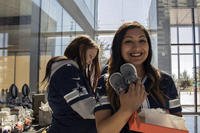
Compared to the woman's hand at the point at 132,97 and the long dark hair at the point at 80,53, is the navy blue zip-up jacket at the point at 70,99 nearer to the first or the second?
the long dark hair at the point at 80,53

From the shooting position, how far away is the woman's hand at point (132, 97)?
1.05 meters

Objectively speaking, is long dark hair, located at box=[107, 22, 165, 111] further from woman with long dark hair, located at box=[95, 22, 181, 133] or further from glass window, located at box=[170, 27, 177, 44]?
glass window, located at box=[170, 27, 177, 44]

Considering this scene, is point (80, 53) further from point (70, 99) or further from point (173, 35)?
point (173, 35)

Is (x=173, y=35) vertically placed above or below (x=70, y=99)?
above

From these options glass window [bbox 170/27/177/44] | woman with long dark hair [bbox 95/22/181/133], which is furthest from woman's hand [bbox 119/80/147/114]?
glass window [bbox 170/27/177/44]

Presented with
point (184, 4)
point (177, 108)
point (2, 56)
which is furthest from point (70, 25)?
point (177, 108)

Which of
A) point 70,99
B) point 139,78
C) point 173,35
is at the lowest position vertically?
point 70,99

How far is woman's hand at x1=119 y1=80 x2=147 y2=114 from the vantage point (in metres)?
1.05

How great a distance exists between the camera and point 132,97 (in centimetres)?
105

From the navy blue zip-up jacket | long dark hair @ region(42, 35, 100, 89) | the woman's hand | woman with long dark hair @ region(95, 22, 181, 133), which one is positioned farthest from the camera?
long dark hair @ region(42, 35, 100, 89)

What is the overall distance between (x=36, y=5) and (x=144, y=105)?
13.0 ft

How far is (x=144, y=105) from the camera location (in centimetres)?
119

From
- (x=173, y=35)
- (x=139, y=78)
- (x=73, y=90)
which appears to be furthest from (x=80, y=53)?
(x=173, y=35)

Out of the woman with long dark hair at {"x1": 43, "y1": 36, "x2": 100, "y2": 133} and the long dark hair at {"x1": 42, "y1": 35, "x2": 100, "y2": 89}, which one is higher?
the long dark hair at {"x1": 42, "y1": 35, "x2": 100, "y2": 89}
